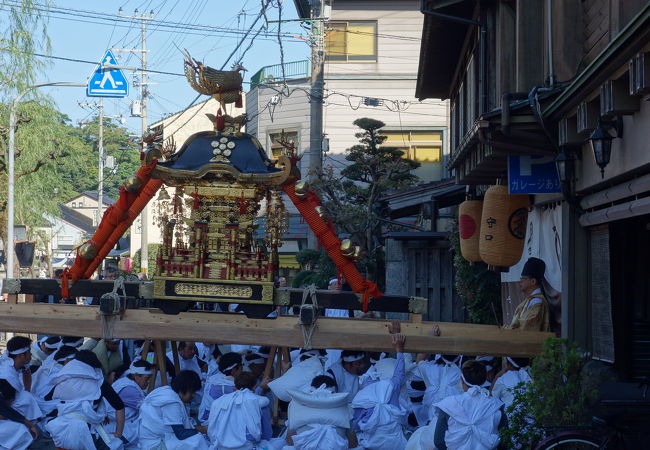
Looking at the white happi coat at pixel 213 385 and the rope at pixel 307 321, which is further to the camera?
the white happi coat at pixel 213 385

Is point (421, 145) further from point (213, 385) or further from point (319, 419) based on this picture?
point (319, 419)

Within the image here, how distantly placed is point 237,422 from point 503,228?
456 centimetres

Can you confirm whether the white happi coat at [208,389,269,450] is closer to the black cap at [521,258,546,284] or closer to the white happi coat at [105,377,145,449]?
the white happi coat at [105,377,145,449]

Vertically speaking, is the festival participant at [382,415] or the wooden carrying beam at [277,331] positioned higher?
the wooden carrying beam at [277,331]

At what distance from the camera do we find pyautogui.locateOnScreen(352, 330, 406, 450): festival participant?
30.2 ft

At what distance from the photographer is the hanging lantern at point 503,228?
1121cm

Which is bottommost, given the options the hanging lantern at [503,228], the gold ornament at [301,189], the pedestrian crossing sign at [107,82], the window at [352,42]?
the hanging lantern at [503,228]

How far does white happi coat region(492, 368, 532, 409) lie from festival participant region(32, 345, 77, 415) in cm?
472

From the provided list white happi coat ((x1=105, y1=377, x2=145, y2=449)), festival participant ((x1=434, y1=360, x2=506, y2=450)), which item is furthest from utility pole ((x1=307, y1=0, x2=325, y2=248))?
festival participant ((x1=434, y1=360, x2=506, y2=450))

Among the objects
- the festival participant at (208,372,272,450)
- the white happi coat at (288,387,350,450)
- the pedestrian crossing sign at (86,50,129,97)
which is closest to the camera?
the white happi coat at (288,387,350,450)

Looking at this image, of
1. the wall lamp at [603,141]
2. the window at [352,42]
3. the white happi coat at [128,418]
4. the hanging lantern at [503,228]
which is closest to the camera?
the wall lamp at [603,141]

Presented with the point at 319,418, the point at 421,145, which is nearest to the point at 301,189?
the point at 319,418

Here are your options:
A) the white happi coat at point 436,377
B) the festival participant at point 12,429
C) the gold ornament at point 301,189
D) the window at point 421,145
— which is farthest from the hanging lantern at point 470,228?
the window at point 421,145

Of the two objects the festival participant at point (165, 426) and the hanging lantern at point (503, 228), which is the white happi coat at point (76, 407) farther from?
the hanging lantern at point (503, 228)
